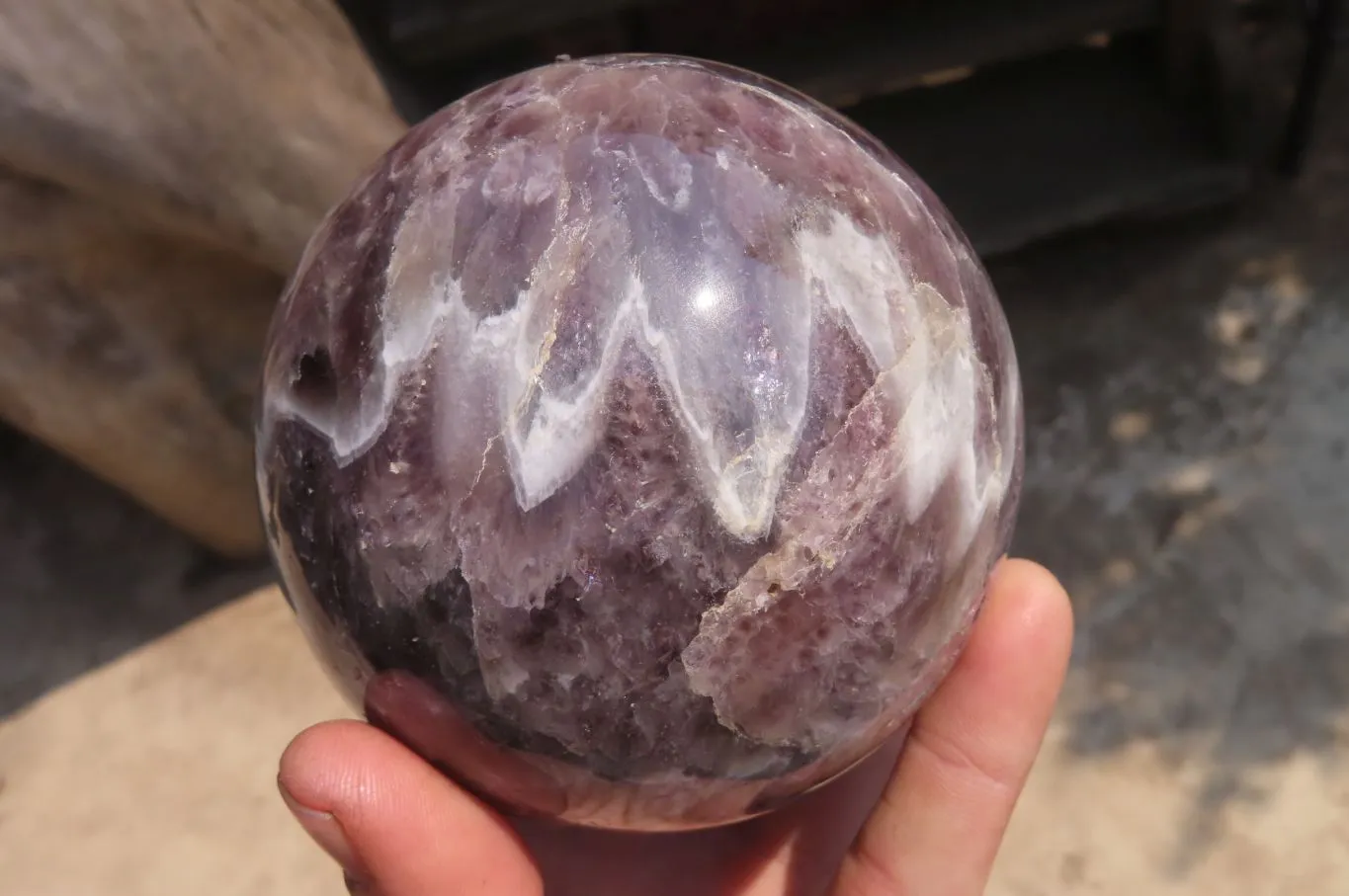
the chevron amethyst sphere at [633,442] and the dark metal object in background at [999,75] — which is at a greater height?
the chevron amethyst sphere at [633,442]

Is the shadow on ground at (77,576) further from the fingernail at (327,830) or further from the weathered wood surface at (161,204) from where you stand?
the fingernail at (327,830)

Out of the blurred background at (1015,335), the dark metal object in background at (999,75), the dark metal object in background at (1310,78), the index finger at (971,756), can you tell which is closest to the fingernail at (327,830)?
the index finger at (971,756)

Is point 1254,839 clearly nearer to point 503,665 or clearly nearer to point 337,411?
point 503,665

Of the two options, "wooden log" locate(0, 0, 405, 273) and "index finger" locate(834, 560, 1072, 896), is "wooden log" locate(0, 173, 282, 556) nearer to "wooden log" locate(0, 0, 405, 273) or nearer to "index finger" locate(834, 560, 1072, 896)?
"wooden log" locate(0, 0, 405, 273)

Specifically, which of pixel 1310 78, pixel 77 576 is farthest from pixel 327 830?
pixel 1310 78

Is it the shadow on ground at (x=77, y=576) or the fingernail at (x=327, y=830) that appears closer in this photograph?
the fingernail at (x=327, y=830)

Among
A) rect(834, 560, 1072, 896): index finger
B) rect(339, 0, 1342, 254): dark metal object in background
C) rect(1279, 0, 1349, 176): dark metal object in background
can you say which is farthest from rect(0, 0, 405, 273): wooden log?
rect(1279, 0, 1349, 176): dark metal object in background

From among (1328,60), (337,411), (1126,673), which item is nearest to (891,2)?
(1328,60)
